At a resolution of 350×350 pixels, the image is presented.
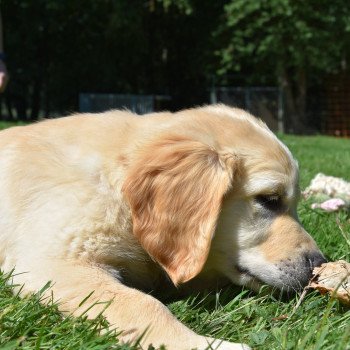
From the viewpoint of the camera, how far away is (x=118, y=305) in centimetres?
254

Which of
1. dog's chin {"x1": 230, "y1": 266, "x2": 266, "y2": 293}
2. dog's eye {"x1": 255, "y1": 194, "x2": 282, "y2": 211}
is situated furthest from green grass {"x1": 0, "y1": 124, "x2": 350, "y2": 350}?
dog's eye {"x1": 255, "y1": 194, "x2": 282, "y2": 211}

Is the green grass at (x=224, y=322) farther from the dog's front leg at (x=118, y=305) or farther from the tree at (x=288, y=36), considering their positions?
the tree at (x=288, y=36)

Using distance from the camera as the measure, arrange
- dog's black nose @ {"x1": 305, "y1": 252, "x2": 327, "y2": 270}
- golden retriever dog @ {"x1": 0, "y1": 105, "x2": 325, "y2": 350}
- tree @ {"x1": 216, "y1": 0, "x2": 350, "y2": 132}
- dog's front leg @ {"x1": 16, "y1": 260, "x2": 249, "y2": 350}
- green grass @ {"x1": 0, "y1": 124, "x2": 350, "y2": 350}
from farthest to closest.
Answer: tree @ {"x1": 216, "y1": 0, "x2": 350, "y2": 132}, dog's black nose @ {"x1": 305, "y1": 252, "x2": 327, "y2": 270}, golden retriever dog @ {"x1": 0, "y1": 105, "x2": 325, "y2": 350}, dog's front leg @ {"x1": 16, "y1": 260, "x2": 249, "y2": 350}, green grass @ {"x1": 0, "y1": 124, "x2": 350, "y2": 350}

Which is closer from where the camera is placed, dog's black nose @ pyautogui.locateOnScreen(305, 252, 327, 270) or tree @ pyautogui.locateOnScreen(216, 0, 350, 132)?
dog's black nose @ pyautogui.locateOnScreen(305, 252, 327, 270)

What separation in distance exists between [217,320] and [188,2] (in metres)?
25.8

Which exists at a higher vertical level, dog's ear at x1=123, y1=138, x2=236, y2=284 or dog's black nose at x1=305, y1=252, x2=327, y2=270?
dog's ear at x1=123, y1=138, x2=236, y2=284

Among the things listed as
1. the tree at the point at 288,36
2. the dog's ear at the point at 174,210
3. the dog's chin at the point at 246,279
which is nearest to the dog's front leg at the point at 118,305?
the dog's ear at the point at 174,210

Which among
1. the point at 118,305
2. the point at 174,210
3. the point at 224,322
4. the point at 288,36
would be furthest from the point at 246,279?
the point at 288,36

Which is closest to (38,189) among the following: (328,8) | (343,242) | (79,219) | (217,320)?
(79,219)

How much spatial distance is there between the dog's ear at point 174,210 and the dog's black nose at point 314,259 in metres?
0.54

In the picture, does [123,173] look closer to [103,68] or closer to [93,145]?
[93,145]

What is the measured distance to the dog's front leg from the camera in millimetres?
2371

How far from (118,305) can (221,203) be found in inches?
29.0

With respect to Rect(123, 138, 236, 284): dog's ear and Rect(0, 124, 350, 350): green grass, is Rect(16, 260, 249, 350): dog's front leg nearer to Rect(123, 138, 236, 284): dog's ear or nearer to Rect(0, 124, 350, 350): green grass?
Rect(0, 124, 350, 350): green grass
